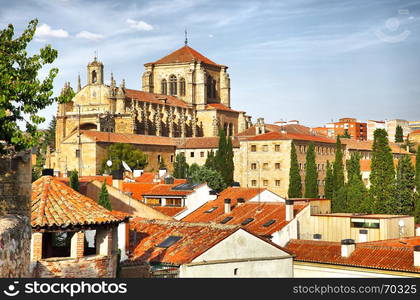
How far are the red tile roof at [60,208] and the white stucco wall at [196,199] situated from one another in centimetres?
2456

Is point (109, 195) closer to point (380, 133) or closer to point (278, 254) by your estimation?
→ point (278, 254)

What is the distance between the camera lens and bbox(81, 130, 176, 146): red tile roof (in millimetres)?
83506

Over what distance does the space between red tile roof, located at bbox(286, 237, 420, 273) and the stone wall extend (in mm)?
18494

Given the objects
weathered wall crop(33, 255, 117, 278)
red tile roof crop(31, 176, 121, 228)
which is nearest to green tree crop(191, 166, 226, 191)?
red tile roof crop(31, 176, 121, 228)

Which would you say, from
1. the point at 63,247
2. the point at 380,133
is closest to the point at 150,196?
the point at 380,133

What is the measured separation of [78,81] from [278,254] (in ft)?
280

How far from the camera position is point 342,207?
184 feet

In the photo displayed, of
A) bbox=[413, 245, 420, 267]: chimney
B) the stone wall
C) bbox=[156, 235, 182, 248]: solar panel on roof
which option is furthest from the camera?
bbox=[413, 245, 420, 267]: chimney

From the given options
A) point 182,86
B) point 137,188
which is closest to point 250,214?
point 137,188

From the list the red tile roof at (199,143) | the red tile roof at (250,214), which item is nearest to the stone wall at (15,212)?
the red tile roof at (250,214)

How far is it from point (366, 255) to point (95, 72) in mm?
78470

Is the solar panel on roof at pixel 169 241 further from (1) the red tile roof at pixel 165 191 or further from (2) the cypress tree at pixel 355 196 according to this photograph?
(2) the cypress tree at pixel 355 196

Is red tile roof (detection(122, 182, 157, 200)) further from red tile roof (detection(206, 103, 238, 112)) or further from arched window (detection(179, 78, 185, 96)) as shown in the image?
arched window (detection(179, 78, 185, 96))

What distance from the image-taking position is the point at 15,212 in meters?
10.5
